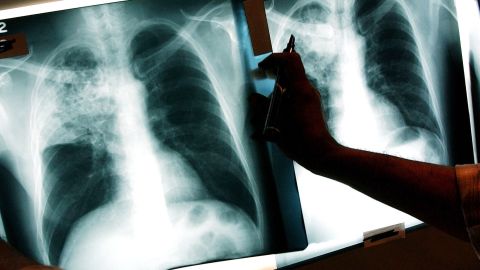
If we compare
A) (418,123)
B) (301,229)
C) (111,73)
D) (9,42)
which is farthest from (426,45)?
(9,42)

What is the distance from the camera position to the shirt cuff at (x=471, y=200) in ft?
1.93

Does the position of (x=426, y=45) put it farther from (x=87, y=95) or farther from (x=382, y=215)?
(x=87, y=95)

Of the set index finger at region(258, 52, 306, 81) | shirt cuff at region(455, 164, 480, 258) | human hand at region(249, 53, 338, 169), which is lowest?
shirt cuff at region(455, 164, 480, 258)

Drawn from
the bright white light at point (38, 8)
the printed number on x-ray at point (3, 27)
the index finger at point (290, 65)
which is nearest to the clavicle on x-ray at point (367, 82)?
the index finger at point (290, 65)

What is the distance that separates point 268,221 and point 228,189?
11 cm

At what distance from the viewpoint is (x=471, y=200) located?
589 mm

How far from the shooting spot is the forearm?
2.01 ft

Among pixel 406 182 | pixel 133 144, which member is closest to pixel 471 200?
pixel 406 182

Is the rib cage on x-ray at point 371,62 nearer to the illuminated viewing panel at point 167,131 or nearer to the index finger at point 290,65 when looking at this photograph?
the illuminated viewing panel at point 167,131

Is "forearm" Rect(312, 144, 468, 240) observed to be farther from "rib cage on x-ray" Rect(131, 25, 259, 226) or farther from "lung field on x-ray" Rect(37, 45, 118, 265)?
"lung field on x-ray" Rect(37, 45, 118, 265)

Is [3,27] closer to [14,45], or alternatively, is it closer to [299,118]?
[14,45]

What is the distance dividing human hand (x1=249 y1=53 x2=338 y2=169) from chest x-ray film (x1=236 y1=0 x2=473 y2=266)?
0.11m

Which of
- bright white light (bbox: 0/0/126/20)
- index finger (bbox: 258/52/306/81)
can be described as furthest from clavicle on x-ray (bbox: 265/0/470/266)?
bright white light (bbox: 0/0/126/20)

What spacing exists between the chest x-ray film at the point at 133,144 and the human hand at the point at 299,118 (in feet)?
0.43
